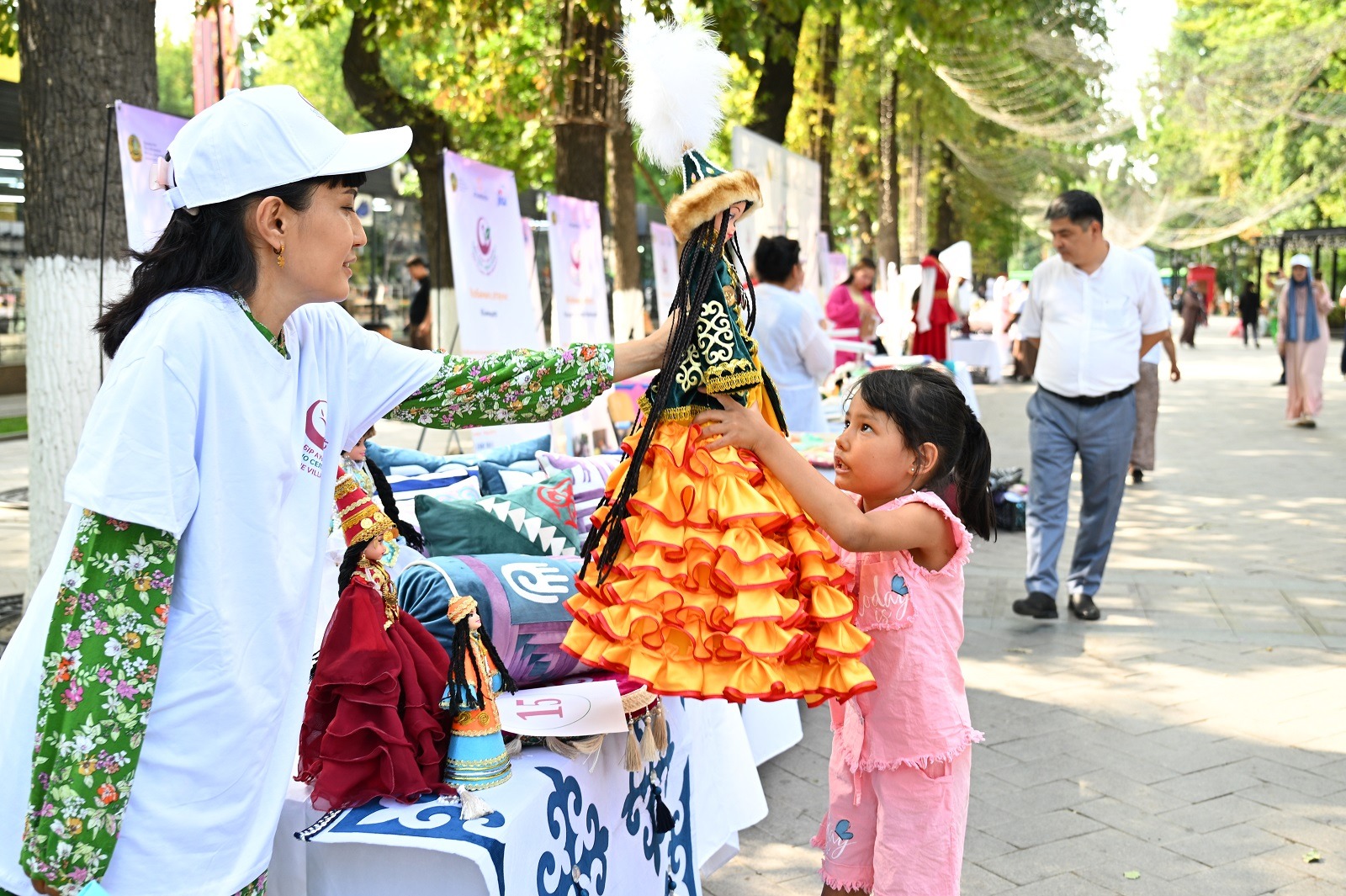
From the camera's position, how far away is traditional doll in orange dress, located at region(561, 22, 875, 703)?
2.43 m

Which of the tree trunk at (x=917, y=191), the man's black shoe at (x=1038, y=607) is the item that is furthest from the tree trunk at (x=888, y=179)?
the man's black shoe at (x=1038, y=607)

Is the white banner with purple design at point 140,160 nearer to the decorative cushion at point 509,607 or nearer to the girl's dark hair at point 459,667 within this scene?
the decorative cushion at point 509,607

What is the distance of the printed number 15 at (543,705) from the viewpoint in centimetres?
287

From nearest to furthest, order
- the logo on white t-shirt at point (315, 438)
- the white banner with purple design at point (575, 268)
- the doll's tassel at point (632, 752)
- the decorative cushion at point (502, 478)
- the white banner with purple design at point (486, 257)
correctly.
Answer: the logo on white t-shirt at point (315, 438), the doll's tassel at point (632, 752), the decorative cushion at point (502, 478), the white banner with purple design at point (486, 257), the white banner with purple design at point (575, 268)

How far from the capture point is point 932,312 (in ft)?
49.2

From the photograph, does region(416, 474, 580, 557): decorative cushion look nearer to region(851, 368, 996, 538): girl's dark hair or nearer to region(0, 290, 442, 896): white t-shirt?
region(851, 368, 996, 538): girl's dark hair

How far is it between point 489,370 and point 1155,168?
3529cm

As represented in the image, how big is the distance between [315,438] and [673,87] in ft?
3.79

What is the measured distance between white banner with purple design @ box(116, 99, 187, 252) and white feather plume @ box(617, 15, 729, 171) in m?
2.91

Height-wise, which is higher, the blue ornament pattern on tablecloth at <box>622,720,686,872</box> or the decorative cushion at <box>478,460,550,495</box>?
the decorative cushion at <box>478,460,550,495</box>

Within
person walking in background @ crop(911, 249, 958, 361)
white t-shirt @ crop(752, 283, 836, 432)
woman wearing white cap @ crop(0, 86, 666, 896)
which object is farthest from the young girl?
person walking in background @ crop(911, 249, 958, 361)

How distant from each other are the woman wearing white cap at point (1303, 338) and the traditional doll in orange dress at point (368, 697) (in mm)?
14524

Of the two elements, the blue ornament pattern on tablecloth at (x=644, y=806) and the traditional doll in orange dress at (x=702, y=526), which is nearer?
the traditional doll in orange dress at (x=702, y=526)

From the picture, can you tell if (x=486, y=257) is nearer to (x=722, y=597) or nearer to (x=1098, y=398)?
(x=1098, y=398)
